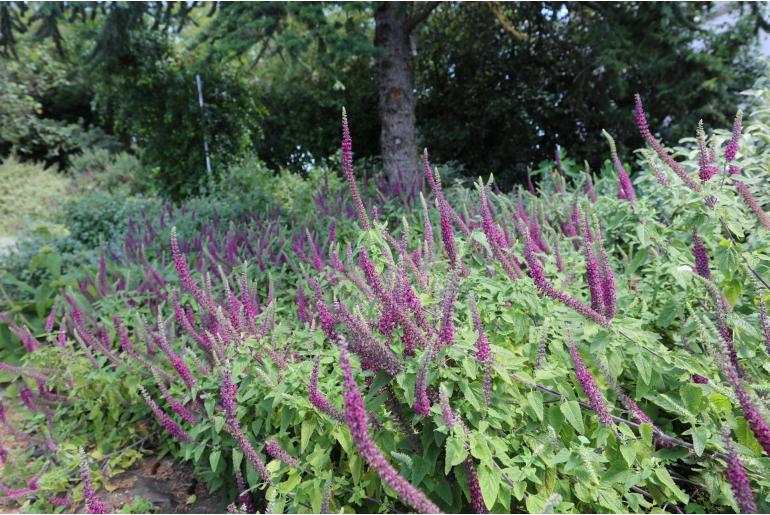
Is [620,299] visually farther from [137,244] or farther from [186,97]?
[186,97]

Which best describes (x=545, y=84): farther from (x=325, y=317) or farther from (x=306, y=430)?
(x=306, y=430)

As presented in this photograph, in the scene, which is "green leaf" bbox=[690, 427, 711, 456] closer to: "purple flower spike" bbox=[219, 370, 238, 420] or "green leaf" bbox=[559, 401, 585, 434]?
"green leaf" bbox=[559, 401, 585, 434]

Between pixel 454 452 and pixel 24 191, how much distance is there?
16359 mm

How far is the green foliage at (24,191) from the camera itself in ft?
40.7

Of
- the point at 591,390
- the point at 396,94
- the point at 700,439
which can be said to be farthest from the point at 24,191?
the point at 700,439

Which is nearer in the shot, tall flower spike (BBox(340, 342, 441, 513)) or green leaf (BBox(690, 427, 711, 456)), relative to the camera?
tall flower spike (BBox(340, 342, 441, 513))

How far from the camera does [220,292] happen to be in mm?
3314

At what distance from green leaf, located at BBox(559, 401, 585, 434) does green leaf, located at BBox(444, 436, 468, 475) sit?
0.35 meters

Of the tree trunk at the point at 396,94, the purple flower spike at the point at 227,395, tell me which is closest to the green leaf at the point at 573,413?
the purple flower spike at the point at 227,395

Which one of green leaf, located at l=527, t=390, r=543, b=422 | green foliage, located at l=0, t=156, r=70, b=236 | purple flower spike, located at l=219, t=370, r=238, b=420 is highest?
green foliage, located at l=0, t=156, r=70, b=236

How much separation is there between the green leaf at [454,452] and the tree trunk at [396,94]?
18.1ft

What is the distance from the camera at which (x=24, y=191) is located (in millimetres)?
14141

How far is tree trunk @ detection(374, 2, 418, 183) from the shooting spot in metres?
6.79

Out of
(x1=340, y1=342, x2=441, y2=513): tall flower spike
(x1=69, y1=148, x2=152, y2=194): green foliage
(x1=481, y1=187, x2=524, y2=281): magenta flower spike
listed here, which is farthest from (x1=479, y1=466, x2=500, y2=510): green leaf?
(x1=69, y1=148, x2=152, y2=194): green foliage
